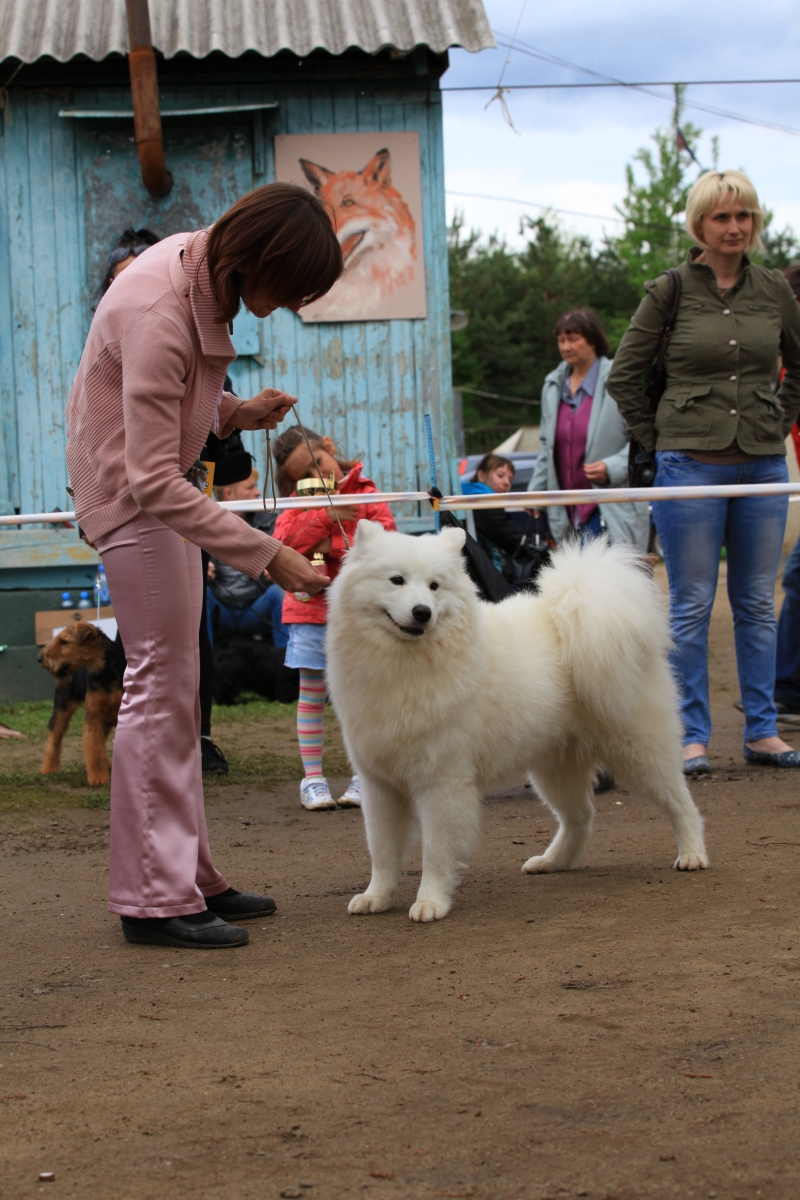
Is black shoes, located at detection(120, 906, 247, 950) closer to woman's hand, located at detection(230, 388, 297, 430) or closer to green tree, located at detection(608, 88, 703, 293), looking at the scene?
woman's hand, located at detection(230, 388, 297, 430)

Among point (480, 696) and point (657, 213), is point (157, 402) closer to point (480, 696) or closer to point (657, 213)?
point (480, 696)

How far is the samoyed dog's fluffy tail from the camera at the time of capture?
3582mm

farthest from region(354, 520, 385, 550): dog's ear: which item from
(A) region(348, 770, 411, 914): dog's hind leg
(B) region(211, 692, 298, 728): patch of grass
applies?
(B) region(211, 692, 298, 728): patch of grass

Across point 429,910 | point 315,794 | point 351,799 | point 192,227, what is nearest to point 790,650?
point 351,799

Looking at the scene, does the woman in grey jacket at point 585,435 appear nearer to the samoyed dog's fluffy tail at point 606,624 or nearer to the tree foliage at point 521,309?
the samoyed dog's fluffy tail at point 606,624

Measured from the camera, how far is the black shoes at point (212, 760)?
586 centimetres

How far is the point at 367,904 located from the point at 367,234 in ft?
19.7

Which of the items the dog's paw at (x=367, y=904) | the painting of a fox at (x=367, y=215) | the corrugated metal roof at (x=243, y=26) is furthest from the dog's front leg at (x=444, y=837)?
the corrugated metal roof at (x=243, y=26)

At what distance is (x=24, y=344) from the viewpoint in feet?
27.1

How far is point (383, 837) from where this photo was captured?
343cm

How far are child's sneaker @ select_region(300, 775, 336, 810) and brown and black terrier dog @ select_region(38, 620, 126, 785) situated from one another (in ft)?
3.85

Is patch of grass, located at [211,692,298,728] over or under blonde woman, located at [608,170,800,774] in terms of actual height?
under

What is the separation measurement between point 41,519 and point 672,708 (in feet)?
11.0

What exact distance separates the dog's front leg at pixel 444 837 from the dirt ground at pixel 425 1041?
11 cm
